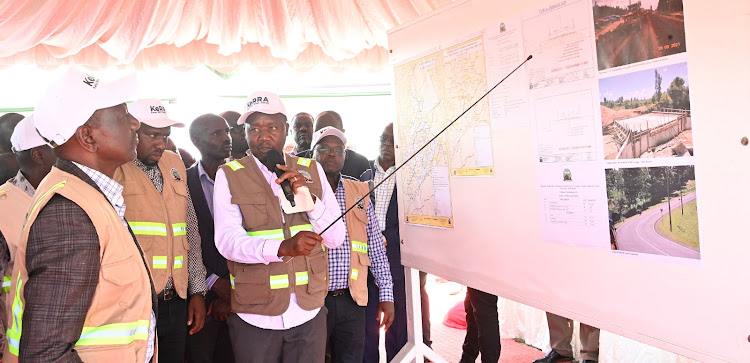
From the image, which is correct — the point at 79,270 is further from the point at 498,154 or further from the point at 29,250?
the point at 498,154

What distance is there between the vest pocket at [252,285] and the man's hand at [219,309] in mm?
610

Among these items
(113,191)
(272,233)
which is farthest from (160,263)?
(113,191)

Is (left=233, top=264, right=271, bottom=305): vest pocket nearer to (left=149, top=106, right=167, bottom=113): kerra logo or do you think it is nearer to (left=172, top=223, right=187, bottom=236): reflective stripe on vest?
(left=172, top=223, right=187, bottom=236): reflective stripe on vest

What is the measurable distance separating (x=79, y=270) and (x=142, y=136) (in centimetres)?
140

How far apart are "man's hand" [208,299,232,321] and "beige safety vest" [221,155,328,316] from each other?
58cm

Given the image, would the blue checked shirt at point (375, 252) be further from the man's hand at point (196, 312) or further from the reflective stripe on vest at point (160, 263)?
the reflective stripe on vest at point (160, 263)

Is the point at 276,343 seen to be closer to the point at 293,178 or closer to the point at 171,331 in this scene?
the point at 171,331

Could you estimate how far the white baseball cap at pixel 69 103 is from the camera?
1542mm

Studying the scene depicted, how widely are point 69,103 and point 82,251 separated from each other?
433 mm

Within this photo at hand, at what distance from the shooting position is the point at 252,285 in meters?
2.42

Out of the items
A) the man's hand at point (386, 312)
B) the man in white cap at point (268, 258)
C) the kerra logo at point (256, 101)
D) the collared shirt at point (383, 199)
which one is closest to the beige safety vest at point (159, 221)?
the man in white cap at point (268, 258)

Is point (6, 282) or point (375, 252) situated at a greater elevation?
point (6, 282)

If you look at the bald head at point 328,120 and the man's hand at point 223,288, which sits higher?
the bald head at point 328,120

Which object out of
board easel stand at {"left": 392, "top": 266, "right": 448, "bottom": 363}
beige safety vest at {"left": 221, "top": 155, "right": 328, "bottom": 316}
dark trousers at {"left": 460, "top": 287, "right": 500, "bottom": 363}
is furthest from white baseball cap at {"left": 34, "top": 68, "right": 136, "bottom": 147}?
dark trousers at {"left": 460, "top": 287, "right": 500, "bottom": 363}
